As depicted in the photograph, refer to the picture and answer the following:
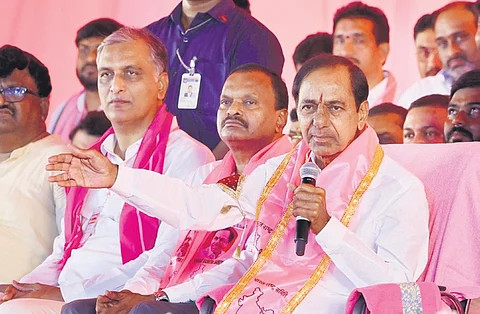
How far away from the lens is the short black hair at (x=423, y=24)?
4645 millimetres

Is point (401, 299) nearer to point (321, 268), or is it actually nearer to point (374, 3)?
point (321, 268)

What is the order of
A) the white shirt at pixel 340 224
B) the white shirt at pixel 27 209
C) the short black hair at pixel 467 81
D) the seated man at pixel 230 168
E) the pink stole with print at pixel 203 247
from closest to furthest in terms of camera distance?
the white shirt at pixel 340 224, the seated man at pixel 230 168, the pink stole with print at pixel 203 247, the short black hair at pixel 467 81, the white shirt at pixel 27 209

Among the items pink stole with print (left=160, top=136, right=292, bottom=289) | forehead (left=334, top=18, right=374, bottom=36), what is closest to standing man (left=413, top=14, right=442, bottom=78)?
forehead (left=334, top=18, right=374, bottom=36)

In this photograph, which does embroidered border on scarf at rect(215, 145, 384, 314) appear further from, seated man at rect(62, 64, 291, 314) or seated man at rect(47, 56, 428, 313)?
seated man at rect(62, 64, 291, 314)

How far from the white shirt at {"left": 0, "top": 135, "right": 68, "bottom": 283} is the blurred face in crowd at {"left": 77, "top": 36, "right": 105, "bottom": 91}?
3.34 feet

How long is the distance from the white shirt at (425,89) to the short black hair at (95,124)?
1767mm

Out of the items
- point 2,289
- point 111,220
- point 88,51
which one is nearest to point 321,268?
point 111,220

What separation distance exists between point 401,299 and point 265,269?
0.53 metres

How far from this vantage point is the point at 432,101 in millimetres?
4445

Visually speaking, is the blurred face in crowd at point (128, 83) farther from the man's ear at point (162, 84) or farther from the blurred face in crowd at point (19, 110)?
the blurred face in crowd at point (19, 110)

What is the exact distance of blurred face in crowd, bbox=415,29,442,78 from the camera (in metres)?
4.60

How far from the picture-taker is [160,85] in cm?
408

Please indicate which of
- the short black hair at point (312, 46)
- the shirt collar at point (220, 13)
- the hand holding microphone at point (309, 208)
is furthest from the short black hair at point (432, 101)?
the hand holding microphone at point (309, 208)

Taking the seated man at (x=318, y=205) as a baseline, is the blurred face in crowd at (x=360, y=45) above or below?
above
